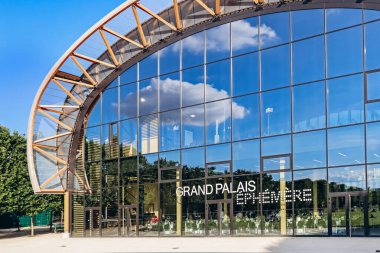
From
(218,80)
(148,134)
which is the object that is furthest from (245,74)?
(148,134)

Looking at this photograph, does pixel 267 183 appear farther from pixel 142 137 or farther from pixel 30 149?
pixel 30 149

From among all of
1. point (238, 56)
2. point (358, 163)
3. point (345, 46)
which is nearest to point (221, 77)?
point (238, 56)

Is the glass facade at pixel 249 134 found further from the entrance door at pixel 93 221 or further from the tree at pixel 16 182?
the tree at pixel 16 182

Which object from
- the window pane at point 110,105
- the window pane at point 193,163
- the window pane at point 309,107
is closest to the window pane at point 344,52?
the window pane at point 309,107

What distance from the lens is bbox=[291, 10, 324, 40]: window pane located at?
78.0ft

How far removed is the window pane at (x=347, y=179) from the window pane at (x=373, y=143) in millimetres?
597

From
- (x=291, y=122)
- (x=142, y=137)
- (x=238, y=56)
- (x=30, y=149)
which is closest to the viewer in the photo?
(x=291, y=122)

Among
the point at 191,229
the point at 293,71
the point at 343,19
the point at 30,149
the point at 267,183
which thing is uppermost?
the point at 343,19

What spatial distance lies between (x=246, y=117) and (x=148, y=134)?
6.80m

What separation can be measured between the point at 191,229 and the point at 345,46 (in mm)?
12248

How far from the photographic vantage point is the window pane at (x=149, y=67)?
30.2 m

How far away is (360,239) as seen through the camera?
20359 millimetres

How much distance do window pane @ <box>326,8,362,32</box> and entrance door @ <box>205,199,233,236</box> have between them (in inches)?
386

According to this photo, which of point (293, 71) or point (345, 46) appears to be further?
point (293, 71)
